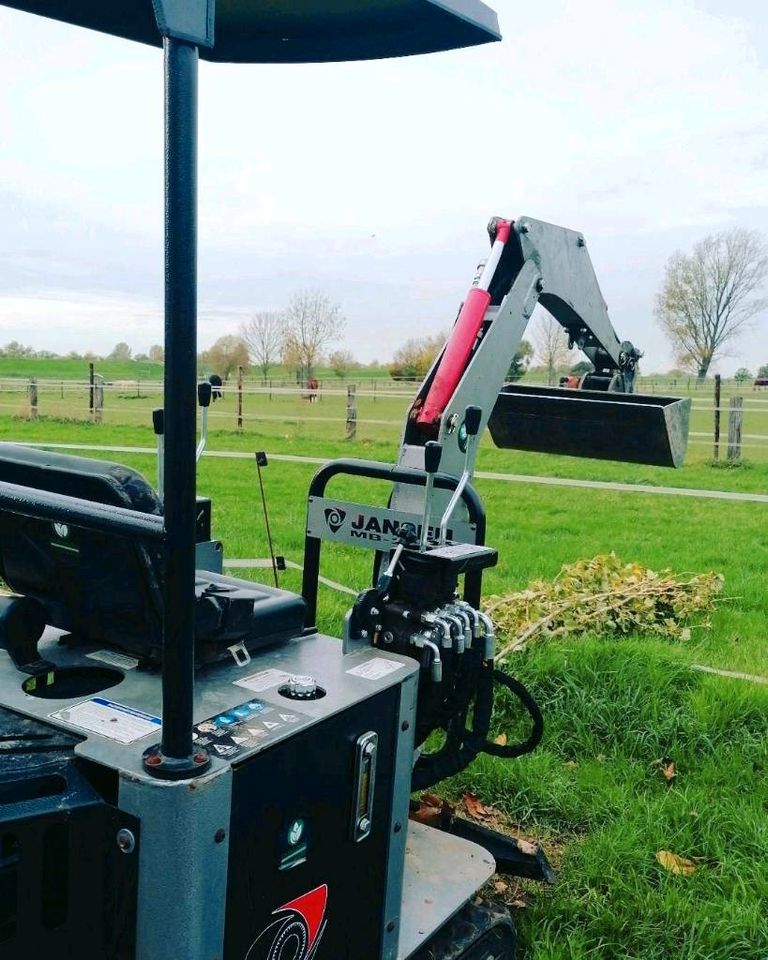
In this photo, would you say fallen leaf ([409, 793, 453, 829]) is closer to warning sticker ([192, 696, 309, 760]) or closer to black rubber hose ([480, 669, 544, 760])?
black rubber hose ([480, 669, 544, 760])

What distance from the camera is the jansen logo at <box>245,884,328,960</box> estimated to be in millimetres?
1773

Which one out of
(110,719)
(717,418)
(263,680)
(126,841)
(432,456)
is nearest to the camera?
(126,841)

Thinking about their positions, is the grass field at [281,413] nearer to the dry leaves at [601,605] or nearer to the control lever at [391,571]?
the dry leaves at [601,605]

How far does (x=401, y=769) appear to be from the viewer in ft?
7.03

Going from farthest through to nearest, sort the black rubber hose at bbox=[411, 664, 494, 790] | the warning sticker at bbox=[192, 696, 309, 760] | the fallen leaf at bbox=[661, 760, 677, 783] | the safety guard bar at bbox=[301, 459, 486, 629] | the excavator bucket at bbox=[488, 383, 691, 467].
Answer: the excavator bucket at bbox=[488, 383, 691, 467]
the fallen leaf at bbox=[661, 760, 677, 783]
the safety guard bar at bbox=[301, 459, 486, 629]
the black rubber hose at bbox=[411, 664, 494, 790]
the warning sticker at bbox=[192, 696, 309, 760]

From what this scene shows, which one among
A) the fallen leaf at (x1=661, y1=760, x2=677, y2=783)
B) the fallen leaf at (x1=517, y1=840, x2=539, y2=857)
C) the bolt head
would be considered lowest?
the fallen leaf at (x1=661, y1=760, x2=677, y2=783)

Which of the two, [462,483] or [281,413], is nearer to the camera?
[462,483]

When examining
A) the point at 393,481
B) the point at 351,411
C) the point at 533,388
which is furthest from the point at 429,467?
the point at 351,411

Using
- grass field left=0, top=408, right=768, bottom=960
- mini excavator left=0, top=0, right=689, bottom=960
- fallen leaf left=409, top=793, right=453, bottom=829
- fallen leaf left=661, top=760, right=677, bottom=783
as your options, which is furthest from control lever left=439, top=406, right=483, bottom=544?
fallen leaf left=661, top=760, right=677, bottom=783

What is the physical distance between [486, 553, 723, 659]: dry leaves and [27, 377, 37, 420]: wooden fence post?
14892 millimetres

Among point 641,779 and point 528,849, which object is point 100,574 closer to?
point 528,849

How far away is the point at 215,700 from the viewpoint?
1.88 m

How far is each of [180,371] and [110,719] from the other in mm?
747

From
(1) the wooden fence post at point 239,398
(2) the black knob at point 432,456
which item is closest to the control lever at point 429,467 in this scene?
(2) the black knob at point 432,456
